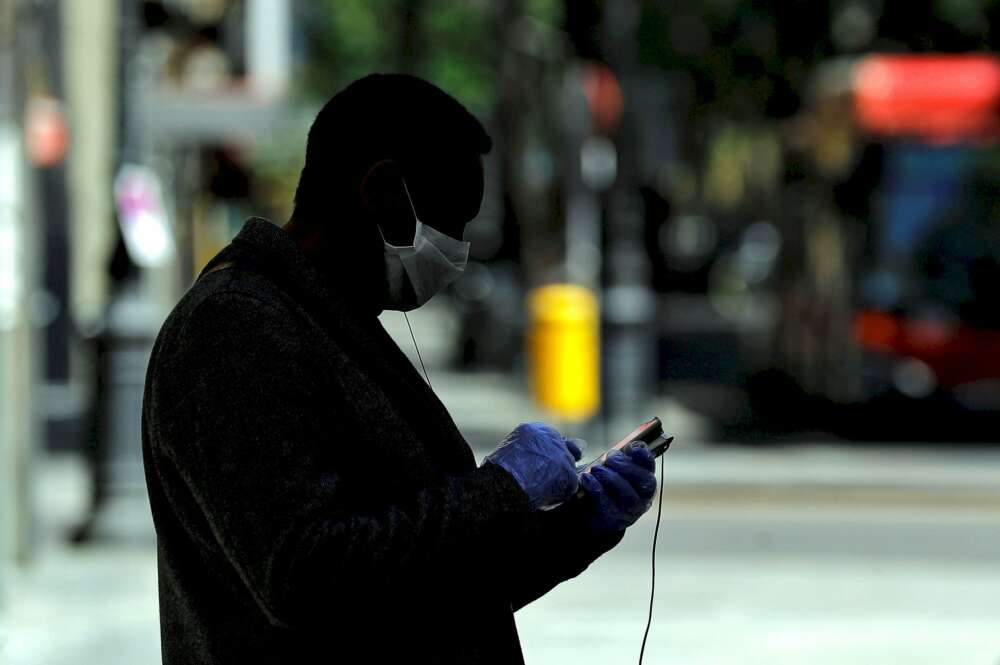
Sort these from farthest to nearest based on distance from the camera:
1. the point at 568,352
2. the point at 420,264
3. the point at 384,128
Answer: the point at 568,352
the point at 420,264
the point at 384,128

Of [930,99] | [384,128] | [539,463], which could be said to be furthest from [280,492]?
[930,99]

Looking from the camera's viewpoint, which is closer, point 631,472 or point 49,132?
point 631,472

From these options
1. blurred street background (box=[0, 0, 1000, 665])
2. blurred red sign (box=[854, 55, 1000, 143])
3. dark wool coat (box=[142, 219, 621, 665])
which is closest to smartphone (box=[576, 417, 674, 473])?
dark wool coat (box=[142, 219, 621, 665])

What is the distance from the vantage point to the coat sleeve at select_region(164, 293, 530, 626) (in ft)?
6.98

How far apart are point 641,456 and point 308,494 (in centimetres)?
50

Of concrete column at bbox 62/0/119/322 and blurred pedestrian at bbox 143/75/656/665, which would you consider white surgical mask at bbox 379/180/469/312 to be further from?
concrete column at bbox 62/0/119/322

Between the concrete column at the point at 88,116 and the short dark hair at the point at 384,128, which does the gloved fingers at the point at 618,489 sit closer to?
the short dark hair at the point at 384,128

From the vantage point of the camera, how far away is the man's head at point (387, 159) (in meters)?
2.31

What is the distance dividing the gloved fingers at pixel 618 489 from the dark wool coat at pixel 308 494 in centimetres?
10

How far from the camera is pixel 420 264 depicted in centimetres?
242

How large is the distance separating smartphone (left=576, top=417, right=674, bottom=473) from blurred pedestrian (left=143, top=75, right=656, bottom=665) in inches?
1.7

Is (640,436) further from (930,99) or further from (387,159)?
(930,99)

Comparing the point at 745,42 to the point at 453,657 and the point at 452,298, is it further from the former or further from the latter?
the point at 453,657

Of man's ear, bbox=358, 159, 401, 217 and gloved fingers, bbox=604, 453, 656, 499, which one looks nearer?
Result: man's ear, bbox=358, 159, 401, 217
